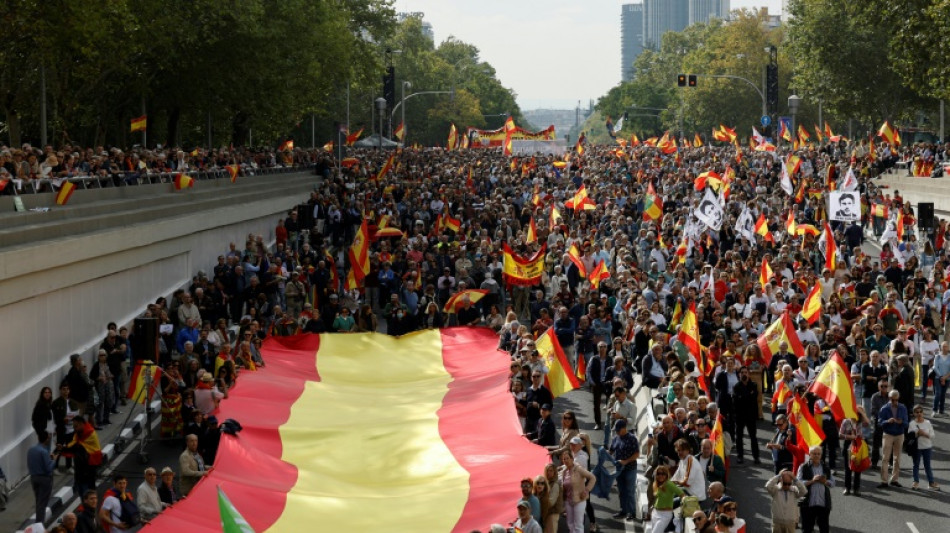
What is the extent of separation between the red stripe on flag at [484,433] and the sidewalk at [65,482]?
4.62 m

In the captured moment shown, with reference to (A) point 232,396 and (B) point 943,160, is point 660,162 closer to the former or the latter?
(B) point 943,160

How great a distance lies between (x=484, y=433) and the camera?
60.8 ft

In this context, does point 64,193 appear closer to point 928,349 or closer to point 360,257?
point 360,257

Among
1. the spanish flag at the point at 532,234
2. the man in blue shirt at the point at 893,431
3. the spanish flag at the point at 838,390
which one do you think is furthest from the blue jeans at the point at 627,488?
the spanish flag at the point at 532,234

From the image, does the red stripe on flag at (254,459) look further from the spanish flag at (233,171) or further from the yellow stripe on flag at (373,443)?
the spanish flag at (233,171)

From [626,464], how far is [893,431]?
14.3 feet

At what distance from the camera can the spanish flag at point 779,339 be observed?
→ 74.5ft

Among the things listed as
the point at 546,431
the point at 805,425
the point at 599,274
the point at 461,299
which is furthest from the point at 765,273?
the point at 546,431

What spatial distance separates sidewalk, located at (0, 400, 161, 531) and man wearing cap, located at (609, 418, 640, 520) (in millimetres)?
6633

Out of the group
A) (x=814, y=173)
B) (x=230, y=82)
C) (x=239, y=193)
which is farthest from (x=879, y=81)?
(x=239, y=193)

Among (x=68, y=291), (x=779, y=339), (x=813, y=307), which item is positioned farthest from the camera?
(x=813, y=307)

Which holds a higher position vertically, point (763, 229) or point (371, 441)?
point (763, 229)

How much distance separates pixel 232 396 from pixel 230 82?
35.6 m

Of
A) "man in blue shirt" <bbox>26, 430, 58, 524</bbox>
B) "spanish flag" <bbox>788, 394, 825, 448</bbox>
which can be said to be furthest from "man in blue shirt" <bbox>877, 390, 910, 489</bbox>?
"man in blue shirt" <bbox>26, 430, 58, 524</bbox>
